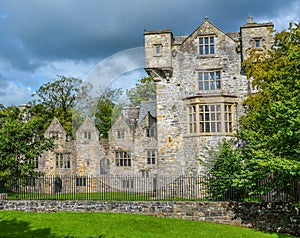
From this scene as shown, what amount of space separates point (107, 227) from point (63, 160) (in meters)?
20.6

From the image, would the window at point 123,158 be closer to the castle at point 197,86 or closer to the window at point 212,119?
the castle at point 197,86

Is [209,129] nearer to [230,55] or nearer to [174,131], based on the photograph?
[174,131]

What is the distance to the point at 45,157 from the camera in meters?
35.0

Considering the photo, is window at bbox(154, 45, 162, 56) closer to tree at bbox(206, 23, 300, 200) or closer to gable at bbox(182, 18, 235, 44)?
gable at bbox(182, 18, 235, 44)

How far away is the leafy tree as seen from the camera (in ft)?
92.0

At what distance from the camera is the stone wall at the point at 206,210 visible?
663 inches

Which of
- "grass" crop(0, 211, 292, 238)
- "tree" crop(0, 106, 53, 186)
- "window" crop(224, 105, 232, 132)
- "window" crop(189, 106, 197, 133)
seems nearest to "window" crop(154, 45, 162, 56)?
"window" crop(189, 106, 197, 133)

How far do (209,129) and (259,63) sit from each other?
5697 mm

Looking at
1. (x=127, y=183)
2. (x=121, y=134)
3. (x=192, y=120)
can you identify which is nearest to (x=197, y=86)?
(x=192, y=120)

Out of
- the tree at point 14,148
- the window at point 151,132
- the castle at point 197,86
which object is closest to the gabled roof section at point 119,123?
the window at point 151,132

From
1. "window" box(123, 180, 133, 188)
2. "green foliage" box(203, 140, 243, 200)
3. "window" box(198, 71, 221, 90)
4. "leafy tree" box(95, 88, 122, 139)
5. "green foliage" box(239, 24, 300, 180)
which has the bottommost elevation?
"window" box(123, 180, 133, 188)

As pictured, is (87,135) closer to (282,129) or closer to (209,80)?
(209,80)

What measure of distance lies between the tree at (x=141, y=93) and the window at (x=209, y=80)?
529 inches

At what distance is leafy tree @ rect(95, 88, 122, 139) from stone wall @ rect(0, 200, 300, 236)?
10.6 metres
